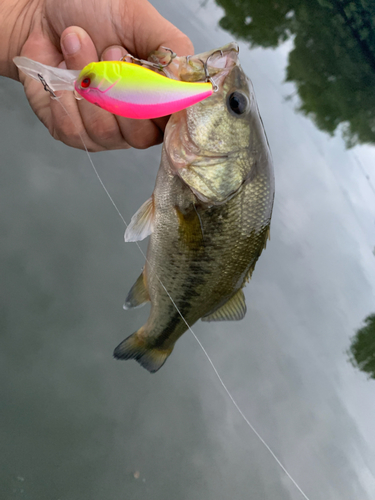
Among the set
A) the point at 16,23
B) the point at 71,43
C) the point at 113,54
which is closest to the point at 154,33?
the point at 113,54

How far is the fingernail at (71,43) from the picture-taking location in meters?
0.83

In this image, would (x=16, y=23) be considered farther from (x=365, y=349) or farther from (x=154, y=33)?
(x=365, y=349)

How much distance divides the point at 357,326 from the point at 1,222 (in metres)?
3.59

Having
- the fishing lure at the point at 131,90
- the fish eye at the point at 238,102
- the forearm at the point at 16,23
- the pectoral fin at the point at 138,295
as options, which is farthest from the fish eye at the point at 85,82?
the forearm at the point at 16,23

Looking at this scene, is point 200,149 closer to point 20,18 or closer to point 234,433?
point 20,18

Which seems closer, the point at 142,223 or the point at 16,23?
the point at 142,223

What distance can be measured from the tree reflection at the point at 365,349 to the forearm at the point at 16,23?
3586mm

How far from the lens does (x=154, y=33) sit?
0.89 metres

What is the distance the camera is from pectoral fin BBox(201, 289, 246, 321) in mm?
1038

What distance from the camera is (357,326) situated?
3189 millimetres

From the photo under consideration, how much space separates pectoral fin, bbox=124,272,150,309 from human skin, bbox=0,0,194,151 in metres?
0.49

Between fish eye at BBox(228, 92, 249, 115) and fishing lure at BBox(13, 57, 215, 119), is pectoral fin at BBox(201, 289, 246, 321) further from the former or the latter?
fishing lure at BBox(13, 57, 215, 119)

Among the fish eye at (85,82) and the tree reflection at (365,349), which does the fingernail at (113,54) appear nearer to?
the fish eye at (85,82)

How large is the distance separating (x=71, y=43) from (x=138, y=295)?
810 mm
